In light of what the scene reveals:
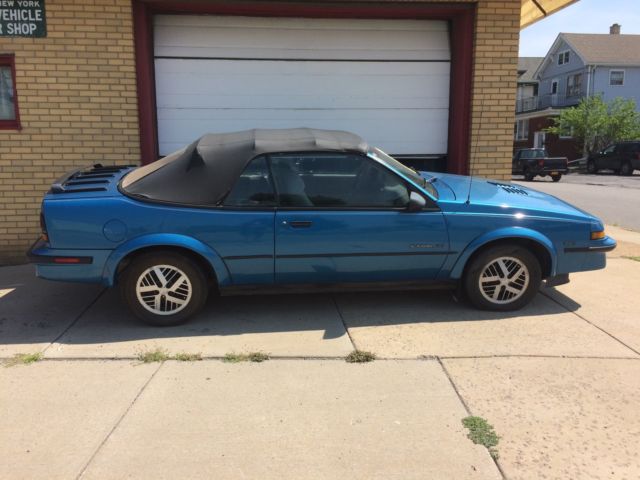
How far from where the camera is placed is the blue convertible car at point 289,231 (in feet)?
14.3

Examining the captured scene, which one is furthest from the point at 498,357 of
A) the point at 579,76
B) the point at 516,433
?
the point at 579,76

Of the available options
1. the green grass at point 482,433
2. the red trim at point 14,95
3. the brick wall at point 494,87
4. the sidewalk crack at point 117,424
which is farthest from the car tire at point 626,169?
the sidewalk crack at point 117,424

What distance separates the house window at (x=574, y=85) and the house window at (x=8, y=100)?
42656 millimetres

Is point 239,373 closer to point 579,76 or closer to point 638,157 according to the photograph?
point 638,157

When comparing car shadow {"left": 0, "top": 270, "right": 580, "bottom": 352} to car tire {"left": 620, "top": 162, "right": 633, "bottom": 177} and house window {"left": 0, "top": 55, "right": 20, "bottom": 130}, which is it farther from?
car tire {"left": 620, "top": 162, "right": 633, "bottom": 177}

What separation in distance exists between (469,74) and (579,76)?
4002 centimetres

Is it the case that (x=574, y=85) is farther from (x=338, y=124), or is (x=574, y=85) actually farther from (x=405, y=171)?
(x=405, y=171)

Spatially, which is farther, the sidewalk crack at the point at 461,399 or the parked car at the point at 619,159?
the parked car at the point at 619,159

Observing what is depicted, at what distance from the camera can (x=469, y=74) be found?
6.96 meters

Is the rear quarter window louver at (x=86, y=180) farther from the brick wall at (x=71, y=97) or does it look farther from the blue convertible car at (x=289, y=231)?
the brick wall at (x=71, y=97)

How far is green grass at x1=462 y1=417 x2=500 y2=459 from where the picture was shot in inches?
116

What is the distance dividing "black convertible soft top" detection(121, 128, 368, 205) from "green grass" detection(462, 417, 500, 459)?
2.37m

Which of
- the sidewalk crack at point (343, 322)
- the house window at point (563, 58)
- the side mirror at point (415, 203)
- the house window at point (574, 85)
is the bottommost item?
the sidewalk crack at point (343, 322)

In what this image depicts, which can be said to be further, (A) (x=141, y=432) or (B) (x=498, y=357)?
(B) (x=498, y=357)
